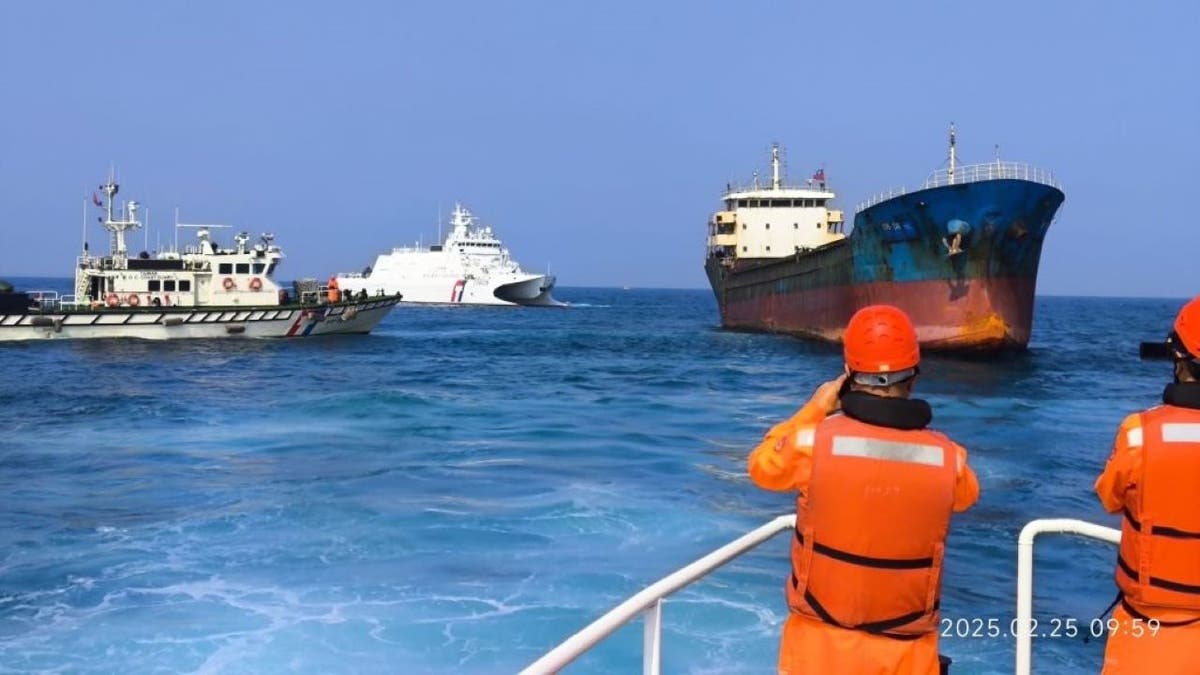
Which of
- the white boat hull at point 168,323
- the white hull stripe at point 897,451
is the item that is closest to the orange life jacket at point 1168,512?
the white hull stripe at point 897,451

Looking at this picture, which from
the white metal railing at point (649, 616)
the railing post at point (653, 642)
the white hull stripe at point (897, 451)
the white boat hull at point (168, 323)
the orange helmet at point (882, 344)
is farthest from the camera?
the white boat hull at point (168, 323)

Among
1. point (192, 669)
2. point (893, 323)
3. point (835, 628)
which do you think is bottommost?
point (192, 669)

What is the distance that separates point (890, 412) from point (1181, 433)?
97 centimetres

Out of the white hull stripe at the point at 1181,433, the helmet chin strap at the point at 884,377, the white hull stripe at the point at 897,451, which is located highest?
the helmet chin strap at the point at 884,377

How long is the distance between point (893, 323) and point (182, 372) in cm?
2690

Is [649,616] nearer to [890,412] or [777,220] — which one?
[890,412]

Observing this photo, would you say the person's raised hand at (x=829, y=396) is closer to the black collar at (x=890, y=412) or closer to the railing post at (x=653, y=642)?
the black collar at (x=890, y=412)

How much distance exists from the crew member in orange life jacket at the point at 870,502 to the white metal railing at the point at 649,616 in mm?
348

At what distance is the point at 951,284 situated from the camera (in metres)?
27.9

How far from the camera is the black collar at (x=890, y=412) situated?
275 cm

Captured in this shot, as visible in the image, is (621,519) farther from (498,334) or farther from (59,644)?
(498,334)

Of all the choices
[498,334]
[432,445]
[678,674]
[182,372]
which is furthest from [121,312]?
[678,674]

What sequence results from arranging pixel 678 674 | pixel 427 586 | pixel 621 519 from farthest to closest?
1. pixel 621 519
2. pixel 427 586
3. pixel 678 674
